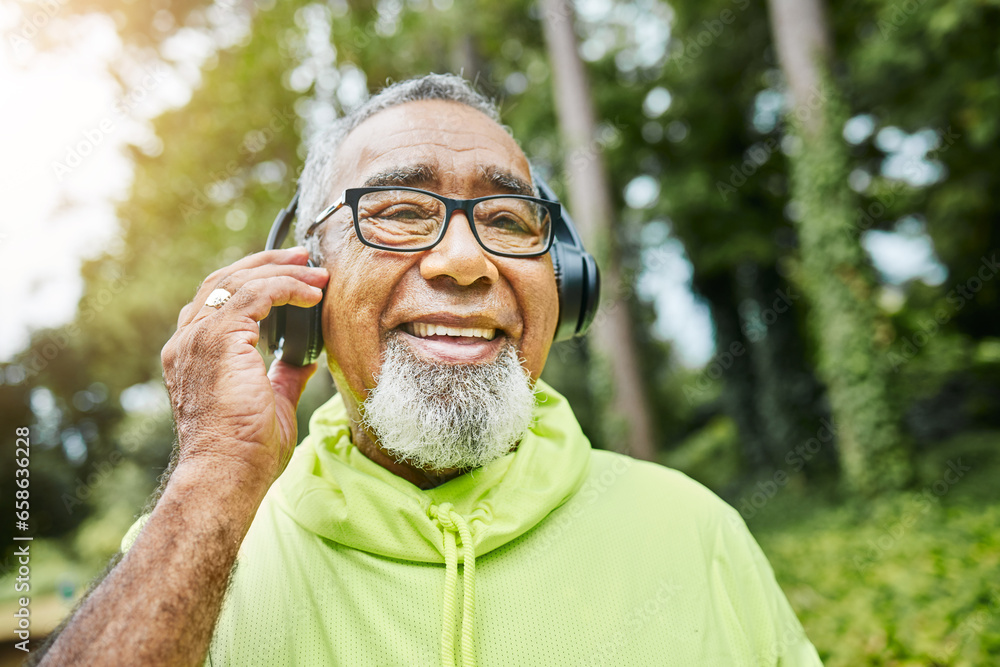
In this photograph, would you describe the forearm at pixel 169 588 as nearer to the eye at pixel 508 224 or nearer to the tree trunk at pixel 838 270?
the eye at pixel 508 224

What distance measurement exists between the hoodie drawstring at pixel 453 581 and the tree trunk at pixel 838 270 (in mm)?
8555

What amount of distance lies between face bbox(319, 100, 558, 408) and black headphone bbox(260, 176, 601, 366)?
6 centimetres

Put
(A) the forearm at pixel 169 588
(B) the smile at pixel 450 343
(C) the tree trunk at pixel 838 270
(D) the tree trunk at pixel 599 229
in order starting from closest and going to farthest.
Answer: (A) the forearm at pixel 169 588
(B) the smile at pixel 450 343
(C) the tree trunk at pixel 838 270
(D) the tree trunk at pixel 599 229

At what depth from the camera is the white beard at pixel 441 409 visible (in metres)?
1.36

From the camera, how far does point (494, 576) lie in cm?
134

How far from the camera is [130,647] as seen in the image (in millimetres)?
930

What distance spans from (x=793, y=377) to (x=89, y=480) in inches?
540

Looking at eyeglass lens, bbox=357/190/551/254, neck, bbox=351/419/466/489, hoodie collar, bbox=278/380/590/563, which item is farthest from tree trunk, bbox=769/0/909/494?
neck, bbox=351/419/466/489

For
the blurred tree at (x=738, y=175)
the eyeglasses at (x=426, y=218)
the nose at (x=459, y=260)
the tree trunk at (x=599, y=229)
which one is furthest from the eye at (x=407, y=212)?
the blurred tree at (x=738, y=175)

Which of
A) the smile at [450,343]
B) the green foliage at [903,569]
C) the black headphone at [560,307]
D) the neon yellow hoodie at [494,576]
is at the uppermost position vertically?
the black headphone at [560,307]

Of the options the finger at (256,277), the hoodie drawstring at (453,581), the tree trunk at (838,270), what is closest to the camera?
the hoodie drawstring at (453,581)

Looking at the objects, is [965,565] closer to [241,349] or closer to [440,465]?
[440,465]

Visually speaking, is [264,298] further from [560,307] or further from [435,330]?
[560,307]

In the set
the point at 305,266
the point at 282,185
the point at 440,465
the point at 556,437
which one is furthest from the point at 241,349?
the point at 282,185
